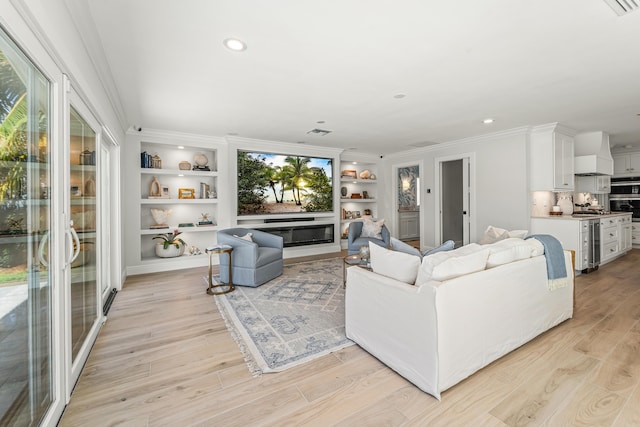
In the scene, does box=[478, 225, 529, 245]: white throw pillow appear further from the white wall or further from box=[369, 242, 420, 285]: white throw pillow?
the white wall

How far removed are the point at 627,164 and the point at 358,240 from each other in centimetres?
681

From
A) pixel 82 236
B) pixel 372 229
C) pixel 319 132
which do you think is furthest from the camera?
pixel 372 229

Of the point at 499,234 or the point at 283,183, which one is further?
the point at 283,183

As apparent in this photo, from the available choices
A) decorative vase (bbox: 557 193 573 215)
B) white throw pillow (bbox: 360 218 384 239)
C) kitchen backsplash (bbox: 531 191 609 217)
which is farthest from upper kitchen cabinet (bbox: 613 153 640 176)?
white throw pillow (bbox: 360 218 384 239)

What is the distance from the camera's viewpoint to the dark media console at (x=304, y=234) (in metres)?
5.98

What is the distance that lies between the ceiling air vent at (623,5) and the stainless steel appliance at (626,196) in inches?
269

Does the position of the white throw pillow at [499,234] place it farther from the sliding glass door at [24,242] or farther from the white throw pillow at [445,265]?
the sliding glass door at [24,242]

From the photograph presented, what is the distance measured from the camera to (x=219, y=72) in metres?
2.75

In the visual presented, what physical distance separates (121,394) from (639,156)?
393 inches

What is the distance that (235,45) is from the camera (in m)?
2.28

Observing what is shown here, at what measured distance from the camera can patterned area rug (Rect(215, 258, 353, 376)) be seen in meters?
2.27

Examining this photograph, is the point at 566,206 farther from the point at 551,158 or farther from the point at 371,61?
the point at 371,61

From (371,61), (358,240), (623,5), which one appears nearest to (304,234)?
(358,240)

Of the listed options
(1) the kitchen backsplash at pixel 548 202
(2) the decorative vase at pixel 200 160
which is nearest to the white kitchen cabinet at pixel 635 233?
(1) the kitchen backsplash at pixel 548 202
